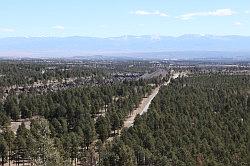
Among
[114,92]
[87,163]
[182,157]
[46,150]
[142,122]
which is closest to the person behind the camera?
[46,150]

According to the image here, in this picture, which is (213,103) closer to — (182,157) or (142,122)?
(142,122)

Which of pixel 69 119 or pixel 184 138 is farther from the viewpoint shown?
pixel 69 119

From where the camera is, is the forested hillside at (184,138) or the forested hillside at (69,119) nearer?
the forested hillside at (184,138)

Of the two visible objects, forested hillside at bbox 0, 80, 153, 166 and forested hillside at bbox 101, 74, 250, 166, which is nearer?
forested hillside at bbox 101, 74, 250, 166

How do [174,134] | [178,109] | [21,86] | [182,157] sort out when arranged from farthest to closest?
[21,86], [178,109], [174,134], [182,157]

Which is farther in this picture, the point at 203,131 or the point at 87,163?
the point at 203,131

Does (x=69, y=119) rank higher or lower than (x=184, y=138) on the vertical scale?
lower

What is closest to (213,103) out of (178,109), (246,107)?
(246,107)

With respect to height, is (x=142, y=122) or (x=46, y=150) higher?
(x=46, y=150)
